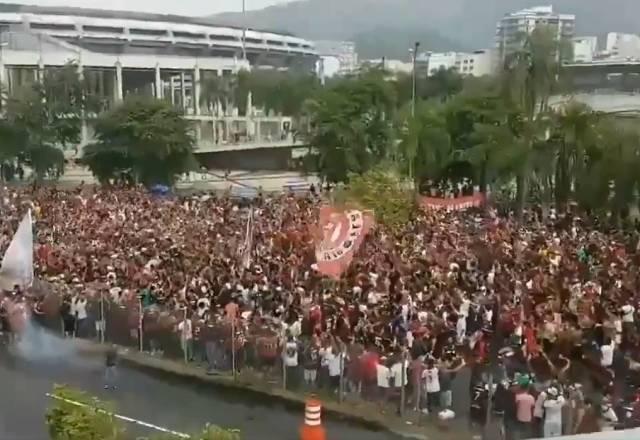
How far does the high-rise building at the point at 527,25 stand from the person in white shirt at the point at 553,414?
5.00 feet

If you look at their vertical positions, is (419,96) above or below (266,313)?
above

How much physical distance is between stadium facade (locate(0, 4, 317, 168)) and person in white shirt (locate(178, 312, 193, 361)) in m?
0.79

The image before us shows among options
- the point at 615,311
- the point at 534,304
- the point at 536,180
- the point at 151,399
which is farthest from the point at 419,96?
the point at 151,399

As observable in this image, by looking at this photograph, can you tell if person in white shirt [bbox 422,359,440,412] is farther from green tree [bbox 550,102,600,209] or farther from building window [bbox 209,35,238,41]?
building window [bbox 209,35,238,41]

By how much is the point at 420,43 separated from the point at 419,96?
0.80ft

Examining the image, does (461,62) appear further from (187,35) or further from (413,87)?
(187,35)

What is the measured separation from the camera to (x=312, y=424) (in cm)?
405

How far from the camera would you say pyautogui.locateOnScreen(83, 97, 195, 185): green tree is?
4020 millimetres

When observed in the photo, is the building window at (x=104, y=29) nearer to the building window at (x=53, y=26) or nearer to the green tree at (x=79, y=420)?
the building window at (x=53, y=26)

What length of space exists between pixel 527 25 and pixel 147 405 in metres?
2.38

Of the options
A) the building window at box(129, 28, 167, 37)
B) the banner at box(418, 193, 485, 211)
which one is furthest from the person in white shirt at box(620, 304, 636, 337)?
the building window at box(129, 28, 167, 37)

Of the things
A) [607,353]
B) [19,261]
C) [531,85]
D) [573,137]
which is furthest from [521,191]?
[19,261]

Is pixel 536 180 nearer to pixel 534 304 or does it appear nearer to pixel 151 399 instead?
pixel 534 304

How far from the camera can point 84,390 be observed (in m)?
4.12
